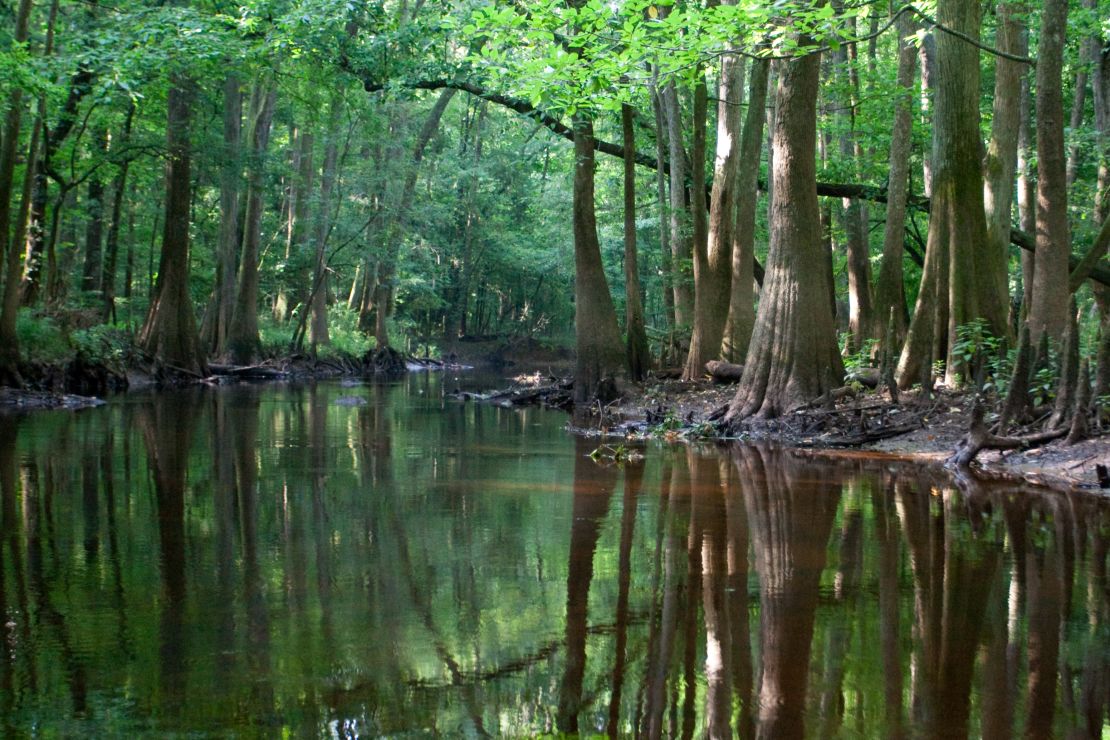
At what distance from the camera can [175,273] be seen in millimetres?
24625

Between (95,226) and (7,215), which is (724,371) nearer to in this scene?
(7,215)

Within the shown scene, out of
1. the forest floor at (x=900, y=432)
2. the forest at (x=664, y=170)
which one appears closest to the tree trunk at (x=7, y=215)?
the forest at (x=664, y=170)

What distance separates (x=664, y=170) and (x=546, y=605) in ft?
64.3

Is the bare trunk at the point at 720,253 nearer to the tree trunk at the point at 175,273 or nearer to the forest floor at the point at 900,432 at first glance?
the forest floor at the point at 900,432

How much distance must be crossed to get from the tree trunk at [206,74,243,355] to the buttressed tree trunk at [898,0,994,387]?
16.9 metres

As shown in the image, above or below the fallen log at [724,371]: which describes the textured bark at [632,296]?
above

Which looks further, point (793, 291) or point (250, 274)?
point (250, 274)

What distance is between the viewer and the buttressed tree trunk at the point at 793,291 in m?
13.5

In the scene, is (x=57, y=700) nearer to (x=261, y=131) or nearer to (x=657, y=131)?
(x=657, y=131)

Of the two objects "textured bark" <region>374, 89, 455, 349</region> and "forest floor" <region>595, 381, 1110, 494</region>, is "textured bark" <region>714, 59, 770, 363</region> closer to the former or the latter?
"forest floor" <region>595, 381, 1110, 494</region>

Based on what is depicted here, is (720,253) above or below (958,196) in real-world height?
below

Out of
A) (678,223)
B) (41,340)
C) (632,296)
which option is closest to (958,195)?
(632,296)

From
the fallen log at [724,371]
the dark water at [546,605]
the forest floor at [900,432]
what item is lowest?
the dark water at [546,605]

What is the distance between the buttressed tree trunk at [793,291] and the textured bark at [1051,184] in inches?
103
